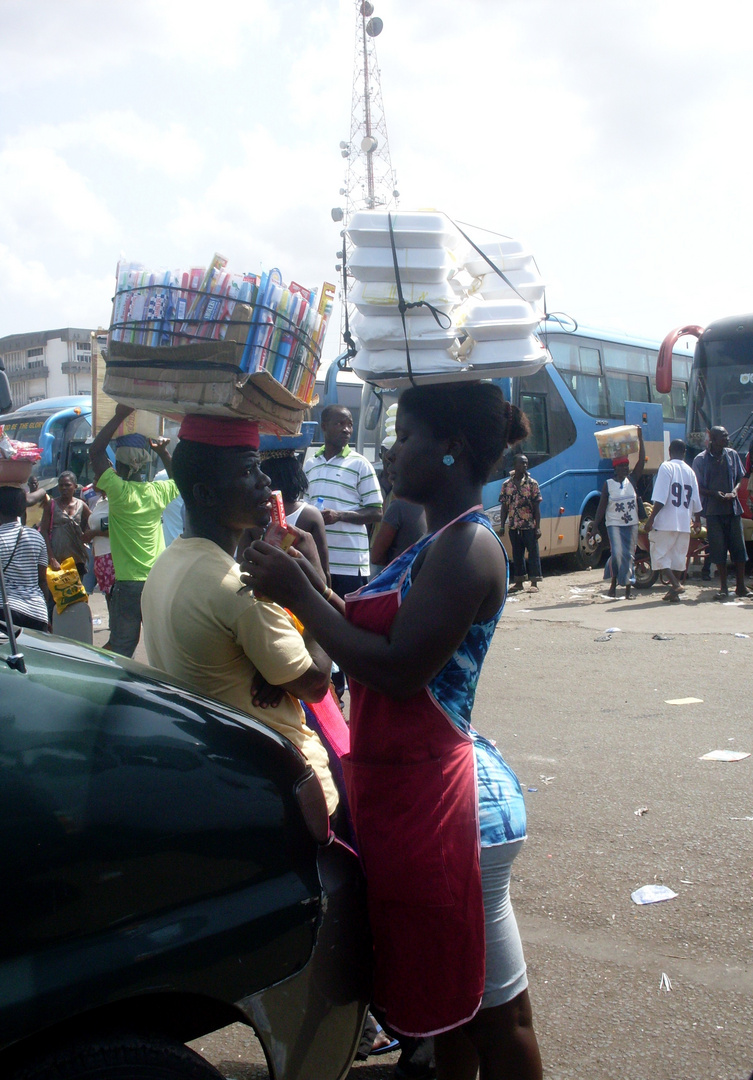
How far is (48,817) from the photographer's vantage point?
148 centimetres

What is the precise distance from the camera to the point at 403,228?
220cm

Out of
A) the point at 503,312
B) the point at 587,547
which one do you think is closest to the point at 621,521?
the point at 587,547

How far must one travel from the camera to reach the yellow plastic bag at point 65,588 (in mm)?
6535

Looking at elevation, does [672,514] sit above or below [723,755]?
above

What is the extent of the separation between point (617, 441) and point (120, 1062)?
13569 mm

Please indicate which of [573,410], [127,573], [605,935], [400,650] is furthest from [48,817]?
[573,410]

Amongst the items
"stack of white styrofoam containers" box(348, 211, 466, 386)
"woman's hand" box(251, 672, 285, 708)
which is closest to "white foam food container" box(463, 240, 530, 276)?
"stack of white styrofoam containers" box(348, 211, 466, 386)

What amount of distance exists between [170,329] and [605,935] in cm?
266

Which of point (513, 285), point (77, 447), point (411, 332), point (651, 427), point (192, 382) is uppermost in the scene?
point (651, 427)

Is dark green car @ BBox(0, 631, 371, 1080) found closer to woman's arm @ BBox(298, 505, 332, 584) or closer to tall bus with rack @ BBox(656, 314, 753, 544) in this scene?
woman's arm @ BBox(298, 505, 332, 584)

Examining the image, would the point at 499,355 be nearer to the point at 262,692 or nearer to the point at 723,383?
the point at 262,692

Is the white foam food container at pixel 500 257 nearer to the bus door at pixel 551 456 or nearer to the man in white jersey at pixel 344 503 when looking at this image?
the man in white jersey at pixel 344 503

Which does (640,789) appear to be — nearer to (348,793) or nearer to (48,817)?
(348,793)

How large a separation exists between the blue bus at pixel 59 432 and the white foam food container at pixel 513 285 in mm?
14733
